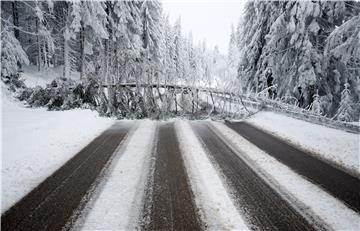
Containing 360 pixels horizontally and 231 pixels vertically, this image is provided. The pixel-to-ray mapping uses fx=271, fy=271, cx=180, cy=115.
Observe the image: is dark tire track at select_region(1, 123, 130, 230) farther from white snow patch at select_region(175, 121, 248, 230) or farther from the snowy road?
white snow patch at select_region(175, 121, 248, 230)

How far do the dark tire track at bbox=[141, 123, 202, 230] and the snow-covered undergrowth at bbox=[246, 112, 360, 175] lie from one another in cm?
336

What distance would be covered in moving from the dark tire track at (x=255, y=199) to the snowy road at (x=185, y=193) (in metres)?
0.01

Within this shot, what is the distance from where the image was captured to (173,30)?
209 ft

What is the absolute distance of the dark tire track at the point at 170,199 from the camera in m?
3.34

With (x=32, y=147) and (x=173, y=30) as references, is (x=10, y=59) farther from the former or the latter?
(x=173, y=30)

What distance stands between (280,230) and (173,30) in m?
64.2

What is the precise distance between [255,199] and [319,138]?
443cm

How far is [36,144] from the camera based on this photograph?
6516 mm

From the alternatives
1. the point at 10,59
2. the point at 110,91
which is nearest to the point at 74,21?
the point at 10,59

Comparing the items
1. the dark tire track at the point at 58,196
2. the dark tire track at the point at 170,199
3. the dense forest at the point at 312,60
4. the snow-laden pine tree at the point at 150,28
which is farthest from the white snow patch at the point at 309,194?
the snow-laden pine tree at the point at 150,28

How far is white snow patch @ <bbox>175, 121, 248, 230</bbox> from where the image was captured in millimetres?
3365

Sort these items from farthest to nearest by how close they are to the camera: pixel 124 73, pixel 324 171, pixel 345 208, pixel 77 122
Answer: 1. pixel 124 73
2. pixel 77 122
3. pixel 324 171
4. pixel 345 208

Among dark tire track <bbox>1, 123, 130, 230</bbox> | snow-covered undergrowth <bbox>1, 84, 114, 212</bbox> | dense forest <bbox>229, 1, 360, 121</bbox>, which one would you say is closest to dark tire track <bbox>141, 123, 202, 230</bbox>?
dark tire track <bbox>1, 123, 130, 230</bbox>

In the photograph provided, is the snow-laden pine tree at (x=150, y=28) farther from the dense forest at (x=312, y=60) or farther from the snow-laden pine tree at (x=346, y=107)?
the snow-laden pine tree at (x=346, y=107)
